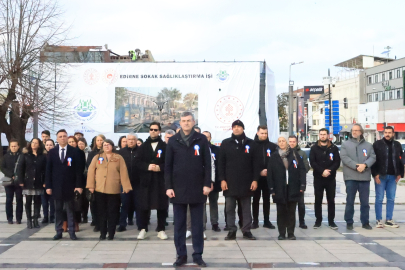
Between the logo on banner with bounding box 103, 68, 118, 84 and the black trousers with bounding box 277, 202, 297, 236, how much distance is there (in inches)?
453

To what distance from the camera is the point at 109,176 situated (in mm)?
7906

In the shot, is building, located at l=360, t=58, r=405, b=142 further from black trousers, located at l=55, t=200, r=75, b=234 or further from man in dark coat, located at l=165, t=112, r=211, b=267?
man in dark coat, located at l=165, t=112, r=211, b=267

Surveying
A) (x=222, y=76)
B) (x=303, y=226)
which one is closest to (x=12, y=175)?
(x=303, y=226)

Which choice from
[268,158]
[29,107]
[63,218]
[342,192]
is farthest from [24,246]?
[342,192]

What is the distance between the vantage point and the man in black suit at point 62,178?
26.1ft

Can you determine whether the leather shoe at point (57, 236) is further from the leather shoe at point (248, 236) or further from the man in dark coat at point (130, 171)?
the leather shoe at point (248, 236)

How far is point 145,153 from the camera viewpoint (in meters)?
7.79

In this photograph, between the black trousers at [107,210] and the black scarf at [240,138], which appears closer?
the black scarf at [240,138]

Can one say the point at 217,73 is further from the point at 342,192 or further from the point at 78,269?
the point at 78,269

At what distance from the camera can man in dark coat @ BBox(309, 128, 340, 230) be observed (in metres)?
8.97

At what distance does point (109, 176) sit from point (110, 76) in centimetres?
1067

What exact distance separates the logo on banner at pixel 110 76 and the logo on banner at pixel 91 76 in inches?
13.4

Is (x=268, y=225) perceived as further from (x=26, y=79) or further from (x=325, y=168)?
(x=26, y=79)

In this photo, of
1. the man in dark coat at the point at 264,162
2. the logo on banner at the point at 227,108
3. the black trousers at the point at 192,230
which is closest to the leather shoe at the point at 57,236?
the black trousers at the point at 192,230
